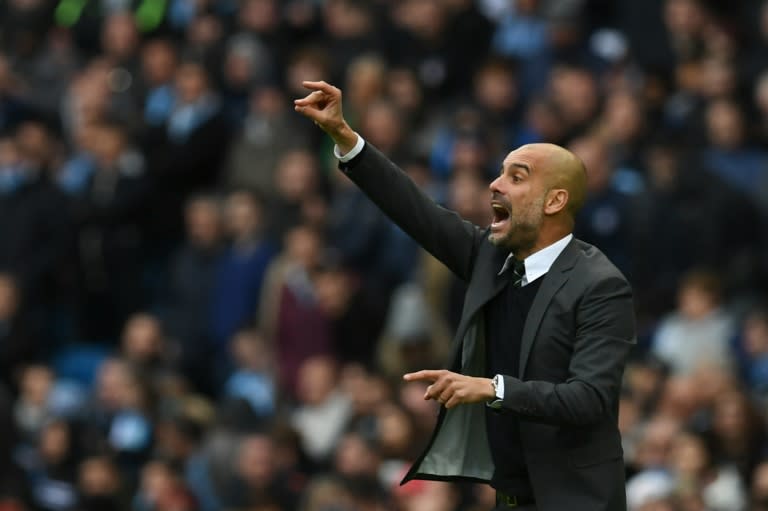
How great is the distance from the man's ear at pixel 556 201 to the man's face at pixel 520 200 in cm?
2

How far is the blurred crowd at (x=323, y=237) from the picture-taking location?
1128 centimetres

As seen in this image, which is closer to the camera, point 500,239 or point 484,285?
point 500,239

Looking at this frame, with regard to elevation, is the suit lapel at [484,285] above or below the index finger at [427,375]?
above

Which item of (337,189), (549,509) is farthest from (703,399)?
(549,509)

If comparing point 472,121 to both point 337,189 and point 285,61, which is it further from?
point 285,61

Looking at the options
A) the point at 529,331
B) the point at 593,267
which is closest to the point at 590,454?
the point at 529,331

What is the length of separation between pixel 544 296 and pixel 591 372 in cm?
35

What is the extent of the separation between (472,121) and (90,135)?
3322mm

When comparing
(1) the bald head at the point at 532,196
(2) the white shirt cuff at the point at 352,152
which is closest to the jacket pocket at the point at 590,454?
(1) the bald head at the point at 532,196

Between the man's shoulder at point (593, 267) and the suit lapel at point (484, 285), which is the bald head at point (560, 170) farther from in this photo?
the suit lapel at point (484, 285)

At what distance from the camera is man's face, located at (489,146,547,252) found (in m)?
6.00

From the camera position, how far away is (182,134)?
14.4 m

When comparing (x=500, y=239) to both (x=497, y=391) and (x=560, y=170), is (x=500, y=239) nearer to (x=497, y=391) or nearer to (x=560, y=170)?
(x=560, y=170)

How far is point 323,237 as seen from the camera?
13.2m
